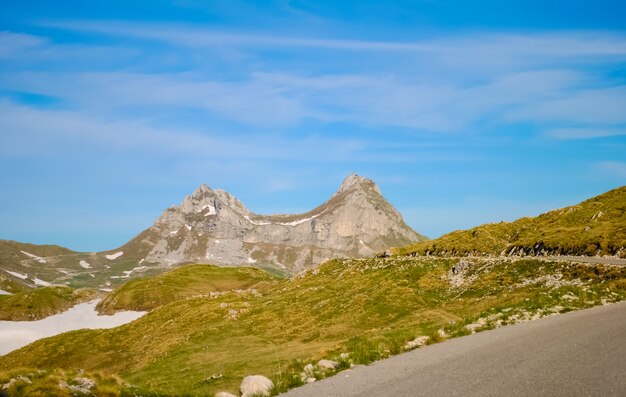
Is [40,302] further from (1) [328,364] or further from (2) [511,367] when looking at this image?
(2) [511,367]

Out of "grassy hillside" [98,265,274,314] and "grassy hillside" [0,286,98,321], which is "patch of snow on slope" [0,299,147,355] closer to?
"grassy hillside" [98,265,274,314]

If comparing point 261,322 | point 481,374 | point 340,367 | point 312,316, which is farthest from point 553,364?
point 261,322

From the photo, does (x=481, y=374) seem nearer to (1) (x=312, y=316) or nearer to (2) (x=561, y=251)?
(1) (x=312, y=316)

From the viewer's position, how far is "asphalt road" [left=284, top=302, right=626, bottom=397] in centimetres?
1487

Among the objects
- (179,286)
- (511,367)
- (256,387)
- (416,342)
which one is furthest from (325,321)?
(179,286)

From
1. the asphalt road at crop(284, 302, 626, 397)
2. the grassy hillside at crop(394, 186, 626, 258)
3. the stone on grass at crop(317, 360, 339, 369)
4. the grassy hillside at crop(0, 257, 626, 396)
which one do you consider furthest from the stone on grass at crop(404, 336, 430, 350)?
the grassy hillside at crop(394, 186, 626, 258)

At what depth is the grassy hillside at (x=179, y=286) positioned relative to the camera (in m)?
117

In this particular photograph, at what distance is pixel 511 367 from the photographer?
17312 mm

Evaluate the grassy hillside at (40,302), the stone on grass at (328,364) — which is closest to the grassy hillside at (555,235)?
the stone on grass at (328,364)

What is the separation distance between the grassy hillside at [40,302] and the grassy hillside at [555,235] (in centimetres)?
10111

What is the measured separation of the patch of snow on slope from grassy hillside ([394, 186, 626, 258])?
67747 mm

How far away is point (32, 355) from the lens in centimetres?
7838

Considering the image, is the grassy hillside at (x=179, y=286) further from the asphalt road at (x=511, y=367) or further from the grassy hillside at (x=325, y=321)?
the asphalt road at (x=511, y=367)

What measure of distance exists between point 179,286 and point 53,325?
31.5 metres
